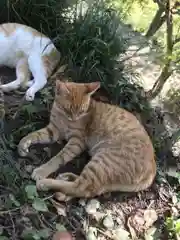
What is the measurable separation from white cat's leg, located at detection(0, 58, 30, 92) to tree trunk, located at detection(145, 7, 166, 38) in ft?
4.11

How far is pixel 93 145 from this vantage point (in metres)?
3.45

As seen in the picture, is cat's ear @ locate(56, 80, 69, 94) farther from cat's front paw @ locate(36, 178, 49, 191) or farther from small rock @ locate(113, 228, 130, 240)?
small rock @ locate(113, 228, 130, 240)

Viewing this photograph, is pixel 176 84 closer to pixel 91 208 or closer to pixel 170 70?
pixel 170 70

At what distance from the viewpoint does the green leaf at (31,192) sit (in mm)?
2852

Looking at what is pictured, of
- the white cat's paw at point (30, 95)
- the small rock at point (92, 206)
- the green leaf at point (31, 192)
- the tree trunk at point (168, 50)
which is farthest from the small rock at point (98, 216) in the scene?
the tree trunk at point (168, 50)

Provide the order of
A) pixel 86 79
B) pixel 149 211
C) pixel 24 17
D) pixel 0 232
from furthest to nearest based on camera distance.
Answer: pixel 24 17 < pixel 86 79 < pixel 149 211 < pixel 0 232

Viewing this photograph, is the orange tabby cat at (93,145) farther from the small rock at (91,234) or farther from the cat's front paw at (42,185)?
the small rock at (91,234)

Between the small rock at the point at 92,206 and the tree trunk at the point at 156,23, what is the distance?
1903mm

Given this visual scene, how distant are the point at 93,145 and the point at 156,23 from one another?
1.58 metres

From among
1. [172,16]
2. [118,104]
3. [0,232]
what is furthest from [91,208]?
[172,16]

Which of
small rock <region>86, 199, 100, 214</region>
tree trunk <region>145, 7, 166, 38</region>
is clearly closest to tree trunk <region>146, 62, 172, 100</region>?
tree trunk <region>145, 7, 166, 38</region>

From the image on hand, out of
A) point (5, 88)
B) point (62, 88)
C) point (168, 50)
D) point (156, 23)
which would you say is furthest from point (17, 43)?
point (156, 23)

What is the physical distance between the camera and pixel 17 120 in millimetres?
3436

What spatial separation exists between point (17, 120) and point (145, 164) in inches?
36.2
